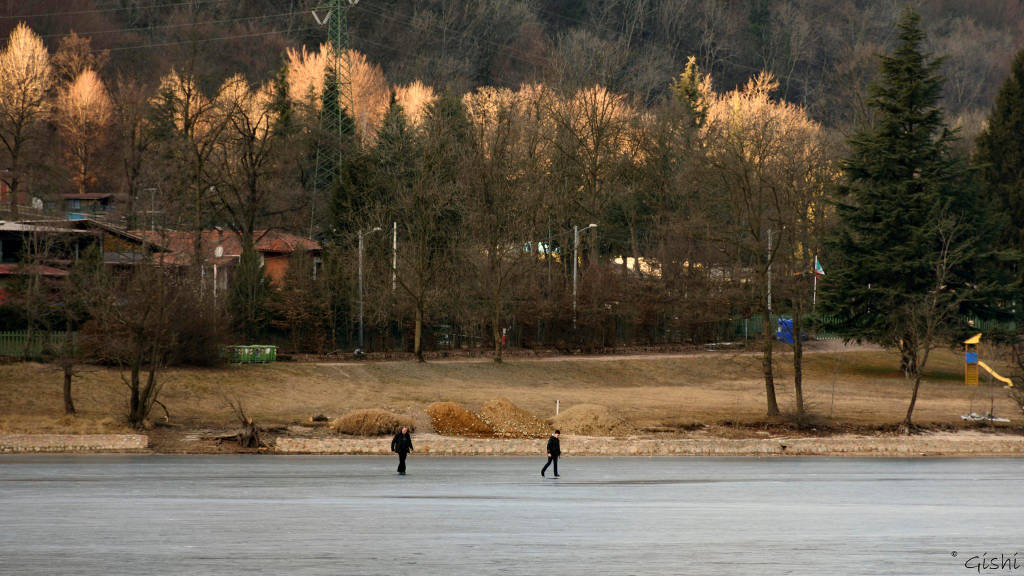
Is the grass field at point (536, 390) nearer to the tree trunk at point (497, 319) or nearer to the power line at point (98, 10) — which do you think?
the tree trunk at point (497, 319)

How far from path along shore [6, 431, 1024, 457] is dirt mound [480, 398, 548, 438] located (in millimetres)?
991

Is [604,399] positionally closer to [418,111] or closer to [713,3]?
[418,111]

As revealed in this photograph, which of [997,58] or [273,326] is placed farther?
[997,58]

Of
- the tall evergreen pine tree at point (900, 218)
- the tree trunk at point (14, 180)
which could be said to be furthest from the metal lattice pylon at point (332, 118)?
the tall evergreen pine tree at point (900, 218)

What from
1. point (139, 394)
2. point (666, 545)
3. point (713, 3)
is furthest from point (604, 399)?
point (713, 3)

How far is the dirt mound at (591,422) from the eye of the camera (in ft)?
154

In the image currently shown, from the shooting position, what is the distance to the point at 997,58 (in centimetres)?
16112

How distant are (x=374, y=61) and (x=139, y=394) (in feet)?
346

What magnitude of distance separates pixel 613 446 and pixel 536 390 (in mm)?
16553

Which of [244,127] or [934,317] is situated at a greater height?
[244,127]

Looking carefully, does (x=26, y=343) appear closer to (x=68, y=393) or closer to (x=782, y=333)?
(x=68, y=393)

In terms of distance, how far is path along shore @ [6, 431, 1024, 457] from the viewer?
43.1m

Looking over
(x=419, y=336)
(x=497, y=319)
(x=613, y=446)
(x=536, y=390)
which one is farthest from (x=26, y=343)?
(x=613, y=446)

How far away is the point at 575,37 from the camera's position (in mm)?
139250
